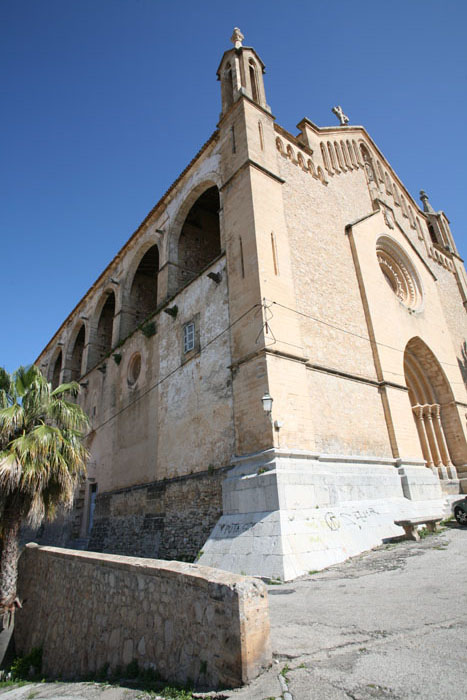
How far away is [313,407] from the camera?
376 inches

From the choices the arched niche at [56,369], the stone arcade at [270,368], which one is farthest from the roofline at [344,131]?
the arched niche at [56,369]

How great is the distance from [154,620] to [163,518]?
7434mm

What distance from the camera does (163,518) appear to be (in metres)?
11.0

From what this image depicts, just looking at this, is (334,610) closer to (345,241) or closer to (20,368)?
(20,368)

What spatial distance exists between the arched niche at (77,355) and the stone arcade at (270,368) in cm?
482

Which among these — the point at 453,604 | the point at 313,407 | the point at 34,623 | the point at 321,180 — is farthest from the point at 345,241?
the point at 34,623

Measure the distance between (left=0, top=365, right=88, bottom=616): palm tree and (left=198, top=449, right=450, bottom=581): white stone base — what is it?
3.43 m

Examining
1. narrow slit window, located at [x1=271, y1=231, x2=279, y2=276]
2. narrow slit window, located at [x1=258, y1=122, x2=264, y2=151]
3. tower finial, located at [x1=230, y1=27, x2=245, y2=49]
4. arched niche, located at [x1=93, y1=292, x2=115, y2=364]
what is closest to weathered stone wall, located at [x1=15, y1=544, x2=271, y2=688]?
narrow slit window, located at [x1=271, y1=231, x2=279, y2=276]

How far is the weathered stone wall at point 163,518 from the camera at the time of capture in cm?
949

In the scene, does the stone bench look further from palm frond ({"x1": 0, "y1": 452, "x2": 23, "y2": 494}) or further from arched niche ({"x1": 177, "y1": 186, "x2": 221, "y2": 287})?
arched niche ({"x1": 177, "y1": 186, "x2": 221, "y2": 287})

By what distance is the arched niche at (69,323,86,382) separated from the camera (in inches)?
919

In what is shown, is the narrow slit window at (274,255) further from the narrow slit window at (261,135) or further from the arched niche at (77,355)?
the arched niche at (77,355)

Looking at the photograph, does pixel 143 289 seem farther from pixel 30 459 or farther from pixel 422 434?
pixel 422 434

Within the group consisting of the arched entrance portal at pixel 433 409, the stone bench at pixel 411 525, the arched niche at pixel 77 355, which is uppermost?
the arched niche at pixel 77 355
